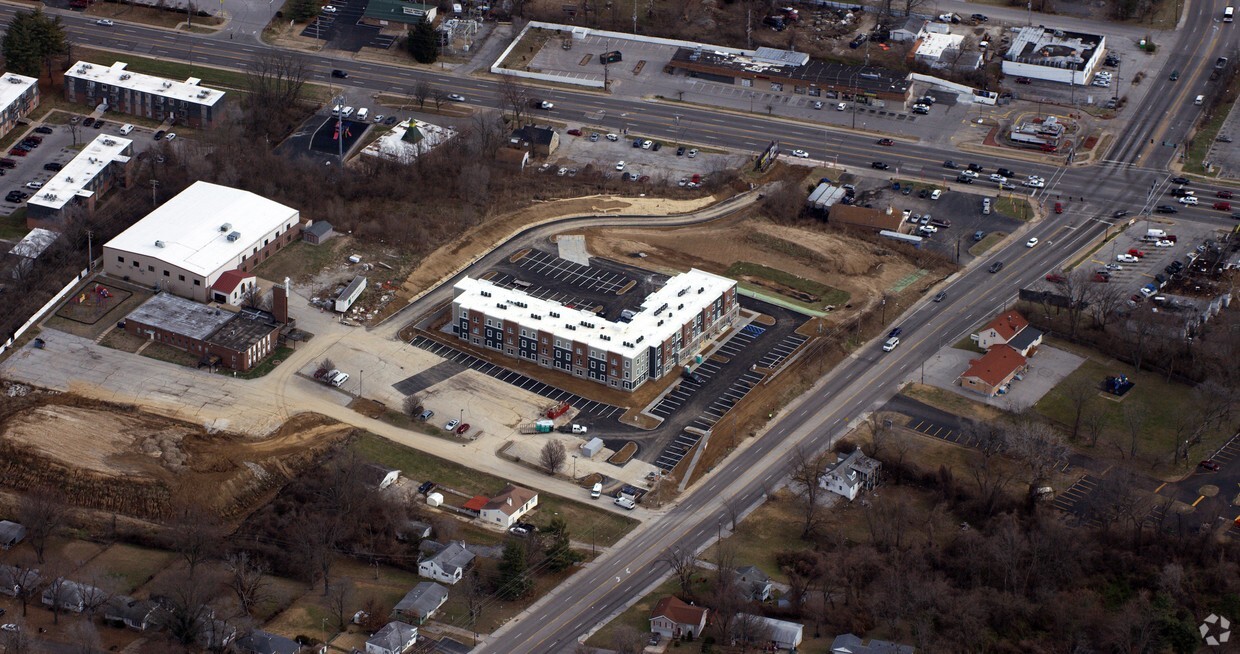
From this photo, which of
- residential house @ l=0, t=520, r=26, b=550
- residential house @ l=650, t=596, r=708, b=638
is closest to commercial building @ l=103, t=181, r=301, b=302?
residential house @ l=0, t=520, r=26, b=550

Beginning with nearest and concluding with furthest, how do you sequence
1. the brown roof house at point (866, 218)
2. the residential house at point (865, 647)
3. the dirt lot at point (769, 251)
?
the residential house at point (865, 647) < the dirt lot at point (769, 251) < the brown roof house at point (866, 218)

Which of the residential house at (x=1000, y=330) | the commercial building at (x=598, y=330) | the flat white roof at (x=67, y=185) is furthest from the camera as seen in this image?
the flat white roof at (x=67, y=185)

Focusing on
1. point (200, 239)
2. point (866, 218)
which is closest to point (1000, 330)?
point (866, 218)

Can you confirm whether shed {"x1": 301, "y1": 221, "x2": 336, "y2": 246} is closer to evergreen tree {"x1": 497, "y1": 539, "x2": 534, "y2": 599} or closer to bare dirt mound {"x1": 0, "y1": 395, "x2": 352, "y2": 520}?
bare dirt mound {"x1": 0, "y1": 395, "x2": 352, "y2": 520}

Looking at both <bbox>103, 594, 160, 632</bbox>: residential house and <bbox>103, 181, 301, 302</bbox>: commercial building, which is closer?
<bbox>103, 594, 160, 632</bbox>: residential house

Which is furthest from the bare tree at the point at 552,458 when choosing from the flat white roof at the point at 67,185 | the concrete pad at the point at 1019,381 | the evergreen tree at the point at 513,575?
the flat white roof at the point at 67,185

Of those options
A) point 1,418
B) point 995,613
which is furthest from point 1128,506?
point 1,418

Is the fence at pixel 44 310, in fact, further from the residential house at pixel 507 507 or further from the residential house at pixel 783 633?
the residential house at pixel 783 633
